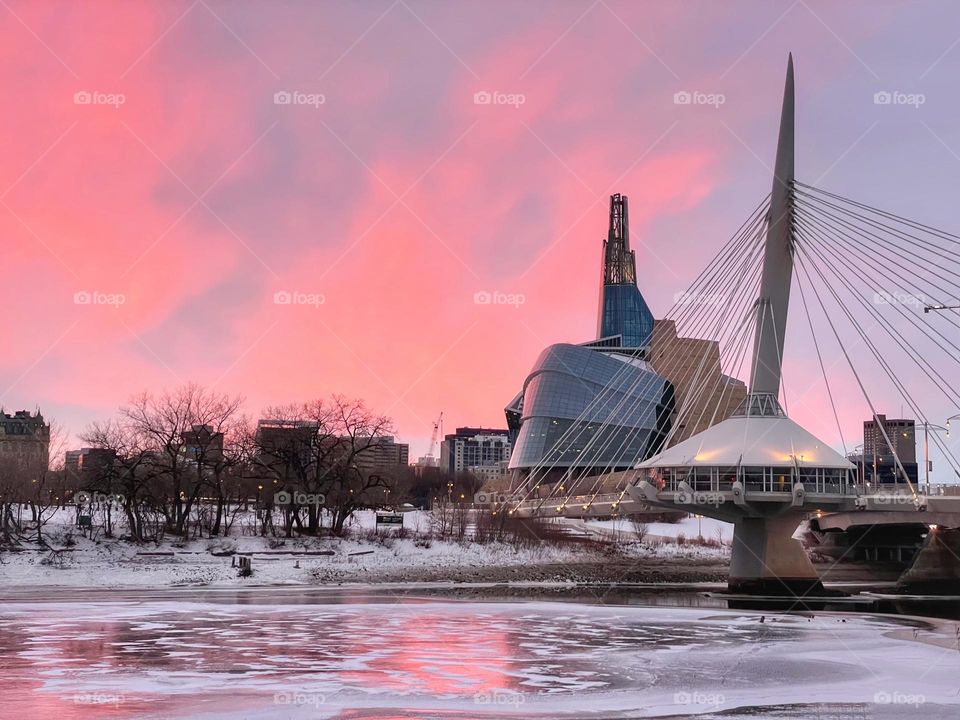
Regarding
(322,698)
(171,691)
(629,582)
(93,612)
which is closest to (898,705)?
(322,698)

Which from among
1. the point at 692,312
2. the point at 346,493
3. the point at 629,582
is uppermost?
the point at 692,312

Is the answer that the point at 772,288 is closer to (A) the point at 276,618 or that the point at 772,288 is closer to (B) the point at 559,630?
(B) the point at 559,630

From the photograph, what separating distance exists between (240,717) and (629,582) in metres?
49.9

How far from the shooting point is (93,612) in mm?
40219
